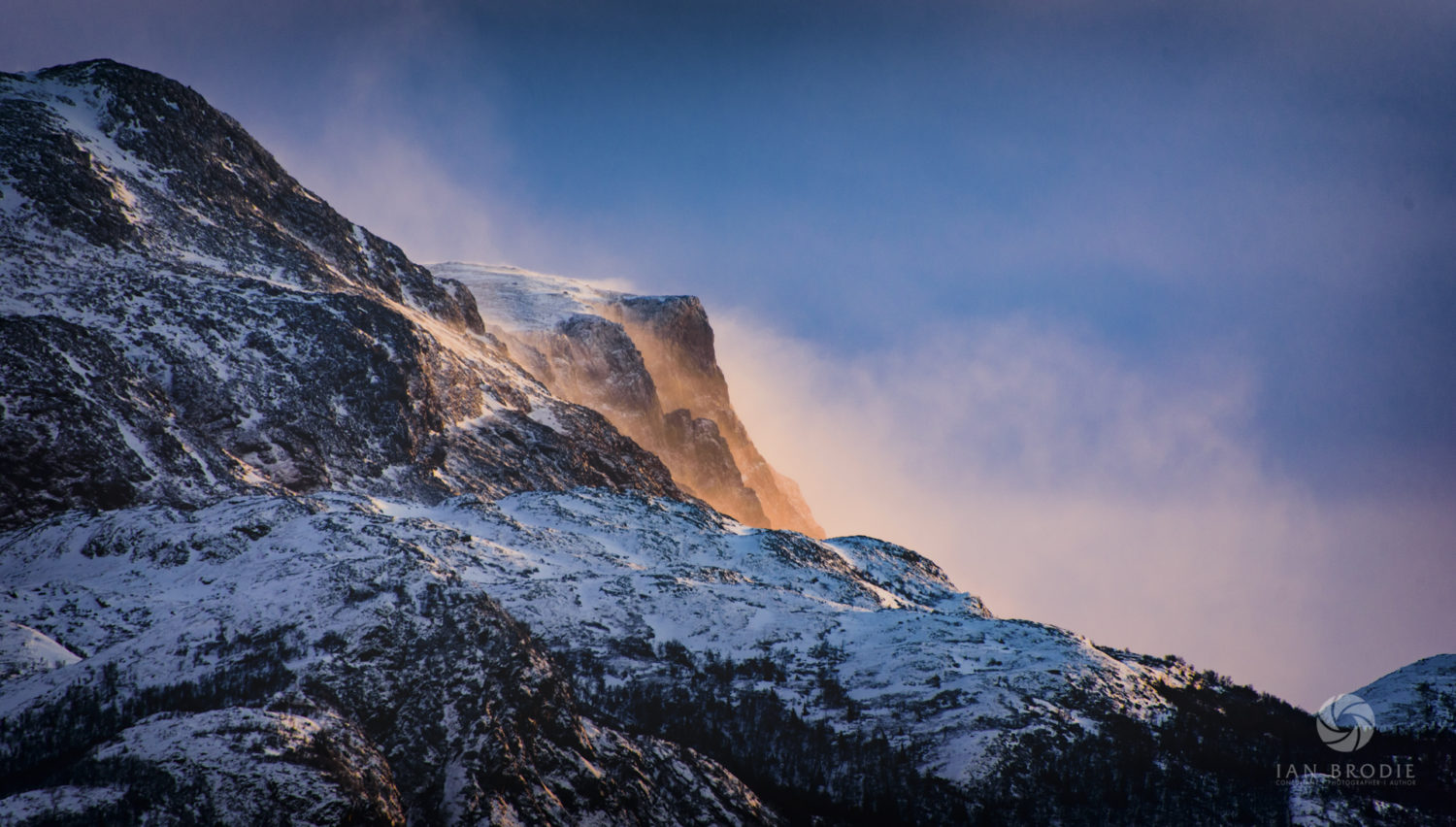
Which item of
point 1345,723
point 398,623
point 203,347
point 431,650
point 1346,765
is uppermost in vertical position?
→ point 203,347

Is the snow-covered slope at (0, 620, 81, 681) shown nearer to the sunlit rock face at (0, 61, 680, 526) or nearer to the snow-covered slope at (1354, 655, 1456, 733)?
the sunlit rock face at (0, 61, 680, 526)

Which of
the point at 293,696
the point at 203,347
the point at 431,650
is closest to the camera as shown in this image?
the point at 293,696

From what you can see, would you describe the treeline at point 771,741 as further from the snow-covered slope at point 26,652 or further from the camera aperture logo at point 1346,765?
the snow-covered slope at point 26,652

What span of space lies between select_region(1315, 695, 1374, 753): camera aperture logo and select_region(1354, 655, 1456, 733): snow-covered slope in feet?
4.12

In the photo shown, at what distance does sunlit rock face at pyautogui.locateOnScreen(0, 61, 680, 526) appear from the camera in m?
70.9

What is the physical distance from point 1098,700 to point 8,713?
2358 inches

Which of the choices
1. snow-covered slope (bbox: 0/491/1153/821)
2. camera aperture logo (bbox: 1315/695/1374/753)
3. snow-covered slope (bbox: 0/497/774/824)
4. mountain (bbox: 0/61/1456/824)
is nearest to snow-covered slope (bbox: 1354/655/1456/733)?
camera aperture logo (bbox: 1315/695/1374/753)

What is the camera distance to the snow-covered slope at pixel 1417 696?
64.0 m

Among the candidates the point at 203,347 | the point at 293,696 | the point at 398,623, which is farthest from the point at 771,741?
the point at 203,347

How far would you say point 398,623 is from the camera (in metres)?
48.9

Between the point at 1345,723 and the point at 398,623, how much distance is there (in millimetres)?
64928

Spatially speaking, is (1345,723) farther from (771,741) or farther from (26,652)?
(26,652)

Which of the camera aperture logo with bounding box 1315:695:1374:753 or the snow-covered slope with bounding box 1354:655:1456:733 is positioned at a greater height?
the snow-covered slope with bounding box 1354:655:1456:733

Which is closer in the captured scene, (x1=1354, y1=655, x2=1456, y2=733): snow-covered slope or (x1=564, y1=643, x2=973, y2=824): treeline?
(x1=564, y1=643, x2=973, y2=824): treeline
